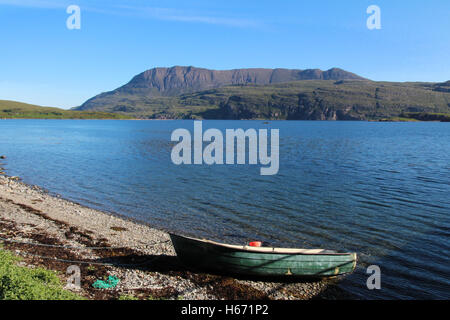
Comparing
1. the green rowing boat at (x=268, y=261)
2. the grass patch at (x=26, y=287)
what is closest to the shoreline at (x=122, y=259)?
the green rowing boat at (x=268, y=261)

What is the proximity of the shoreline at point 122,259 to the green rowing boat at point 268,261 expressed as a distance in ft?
2.19

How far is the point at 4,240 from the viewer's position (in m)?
20.5

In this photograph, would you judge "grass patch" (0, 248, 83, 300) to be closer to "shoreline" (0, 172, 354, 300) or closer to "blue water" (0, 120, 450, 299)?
"shoreline" (0, 172, 354, 300)

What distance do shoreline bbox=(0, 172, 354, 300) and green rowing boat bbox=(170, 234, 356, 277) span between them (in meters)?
0.67

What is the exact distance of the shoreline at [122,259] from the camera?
52.4ft

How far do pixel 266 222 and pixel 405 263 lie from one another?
1126 cm

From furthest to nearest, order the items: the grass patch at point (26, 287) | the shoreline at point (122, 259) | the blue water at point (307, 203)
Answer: the blue water at point (307, 203), the shoreline at point (122, 259), the grass patch at point (26, 287)

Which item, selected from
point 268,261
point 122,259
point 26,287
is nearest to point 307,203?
point 268,261

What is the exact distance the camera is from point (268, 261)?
675 inches

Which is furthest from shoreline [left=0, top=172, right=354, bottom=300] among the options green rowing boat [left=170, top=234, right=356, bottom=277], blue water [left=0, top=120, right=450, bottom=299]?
blue water [left=0, top=120, right=450, bottom=299]

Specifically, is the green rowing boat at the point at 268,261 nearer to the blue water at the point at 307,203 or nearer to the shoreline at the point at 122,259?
the shoreline at the point at 122,259

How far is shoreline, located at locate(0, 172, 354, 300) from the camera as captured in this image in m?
16.0

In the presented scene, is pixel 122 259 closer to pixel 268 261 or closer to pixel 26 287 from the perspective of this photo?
pixel 26 287
